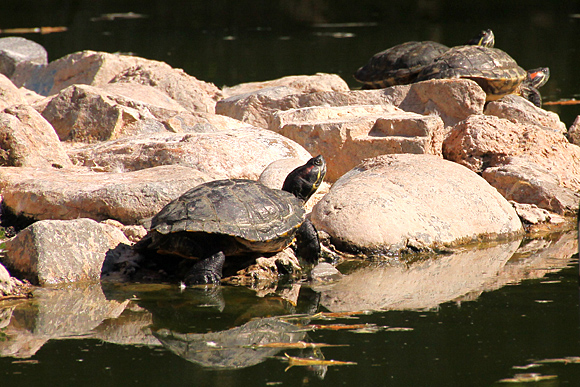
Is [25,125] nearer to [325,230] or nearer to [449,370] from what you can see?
[325,230]

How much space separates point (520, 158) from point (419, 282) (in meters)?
2.79

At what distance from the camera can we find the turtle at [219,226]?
14.3ft

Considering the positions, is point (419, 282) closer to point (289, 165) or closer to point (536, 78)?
point (289, 165)

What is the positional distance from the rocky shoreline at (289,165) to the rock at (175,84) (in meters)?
0.15

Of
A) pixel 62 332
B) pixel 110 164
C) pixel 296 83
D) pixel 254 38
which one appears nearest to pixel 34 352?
pixel 62 332

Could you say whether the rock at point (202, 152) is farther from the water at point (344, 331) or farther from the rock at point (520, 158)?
the water at point (344, 331)

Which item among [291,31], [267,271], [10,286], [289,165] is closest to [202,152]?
[289,165]

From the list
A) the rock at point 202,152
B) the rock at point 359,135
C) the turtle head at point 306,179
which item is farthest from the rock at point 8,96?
the turtle head at point 306,179

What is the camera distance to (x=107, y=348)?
3.27 m

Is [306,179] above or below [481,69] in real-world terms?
below

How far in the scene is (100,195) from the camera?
16.6ft

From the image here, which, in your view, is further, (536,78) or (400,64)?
(536,78)

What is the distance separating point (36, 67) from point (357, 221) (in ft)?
26.2

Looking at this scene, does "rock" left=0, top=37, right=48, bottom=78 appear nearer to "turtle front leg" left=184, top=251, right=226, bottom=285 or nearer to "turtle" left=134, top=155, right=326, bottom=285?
"turtle" left=134, top=155, right=326, bottom=285
